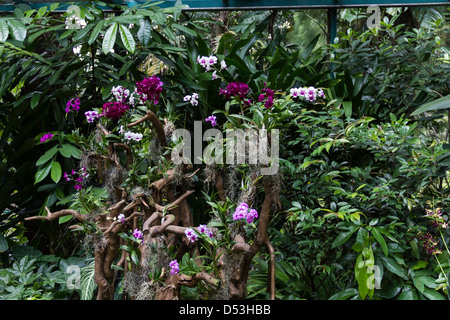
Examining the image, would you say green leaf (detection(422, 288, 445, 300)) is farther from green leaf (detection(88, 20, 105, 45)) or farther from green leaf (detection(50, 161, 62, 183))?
green leaf (detection(88, 20, 105, 45))

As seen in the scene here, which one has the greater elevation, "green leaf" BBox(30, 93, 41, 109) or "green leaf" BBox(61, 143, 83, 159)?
"green leaf" BBox(30, 93, 41, 109)

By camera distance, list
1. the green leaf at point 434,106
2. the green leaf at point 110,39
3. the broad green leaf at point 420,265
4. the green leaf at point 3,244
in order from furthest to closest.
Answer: the green leaf at point 3,244, the green leaf at point 110,39, the broad green leaf at point 420,265, the green leaf at point 434,106

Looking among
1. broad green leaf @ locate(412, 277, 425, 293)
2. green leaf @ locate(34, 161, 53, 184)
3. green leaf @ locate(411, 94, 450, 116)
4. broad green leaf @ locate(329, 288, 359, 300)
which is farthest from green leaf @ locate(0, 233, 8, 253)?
green leaf @ locate(411, 94, 450, 116)

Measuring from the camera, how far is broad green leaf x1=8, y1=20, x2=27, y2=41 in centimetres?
220

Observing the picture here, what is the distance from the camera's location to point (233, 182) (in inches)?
76.2

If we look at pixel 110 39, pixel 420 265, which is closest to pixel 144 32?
pixel 110 39

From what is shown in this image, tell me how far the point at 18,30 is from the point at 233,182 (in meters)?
1.30

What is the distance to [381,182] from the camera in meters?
2.04

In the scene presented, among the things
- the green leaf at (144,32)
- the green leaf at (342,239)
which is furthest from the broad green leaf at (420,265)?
the green leaf at (144,32)

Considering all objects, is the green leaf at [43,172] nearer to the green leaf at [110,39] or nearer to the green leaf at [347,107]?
the green leaf at [110,39]

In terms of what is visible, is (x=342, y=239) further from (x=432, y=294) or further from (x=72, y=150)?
(x=72, y=150)

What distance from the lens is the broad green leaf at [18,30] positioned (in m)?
2.20

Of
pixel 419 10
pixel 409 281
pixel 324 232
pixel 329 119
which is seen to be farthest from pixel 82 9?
pixel 419 10

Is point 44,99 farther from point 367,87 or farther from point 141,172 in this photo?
point 367,87
